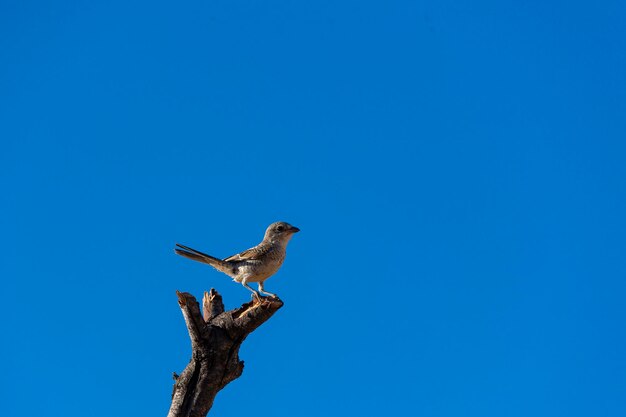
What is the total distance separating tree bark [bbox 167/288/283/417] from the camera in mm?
7434

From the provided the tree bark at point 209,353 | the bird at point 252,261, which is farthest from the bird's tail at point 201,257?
the tree bark at point 209,353

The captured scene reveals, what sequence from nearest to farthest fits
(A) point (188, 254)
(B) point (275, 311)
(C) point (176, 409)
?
(C) point (176, 409) → (B) point (275, 311) → (A) point (188, 254)

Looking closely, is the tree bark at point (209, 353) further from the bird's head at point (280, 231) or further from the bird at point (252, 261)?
the bird's head at point (280, 231)

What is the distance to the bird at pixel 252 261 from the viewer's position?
→ 10250 mm

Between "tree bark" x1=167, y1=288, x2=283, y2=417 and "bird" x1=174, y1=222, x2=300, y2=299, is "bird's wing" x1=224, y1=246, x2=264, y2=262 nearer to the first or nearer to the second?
"bird" x1=174, y1=222, x2=300, y2=299

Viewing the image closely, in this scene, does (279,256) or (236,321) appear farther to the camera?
(279,256)

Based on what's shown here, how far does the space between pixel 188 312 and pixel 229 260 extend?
3059 millimetres

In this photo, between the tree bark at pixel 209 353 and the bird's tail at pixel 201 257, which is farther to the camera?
the bird's tail at pixel 201 257

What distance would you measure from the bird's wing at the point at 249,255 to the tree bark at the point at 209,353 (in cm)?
238

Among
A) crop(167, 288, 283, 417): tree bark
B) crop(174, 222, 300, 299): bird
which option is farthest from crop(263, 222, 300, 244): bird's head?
crop(167, 288, 283, 417): tree bark

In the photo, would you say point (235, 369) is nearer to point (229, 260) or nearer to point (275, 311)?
point (275, 311)

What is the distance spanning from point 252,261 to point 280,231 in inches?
36.9

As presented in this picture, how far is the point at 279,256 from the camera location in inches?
417

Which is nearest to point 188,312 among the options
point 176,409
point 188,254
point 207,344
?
point 207,344
